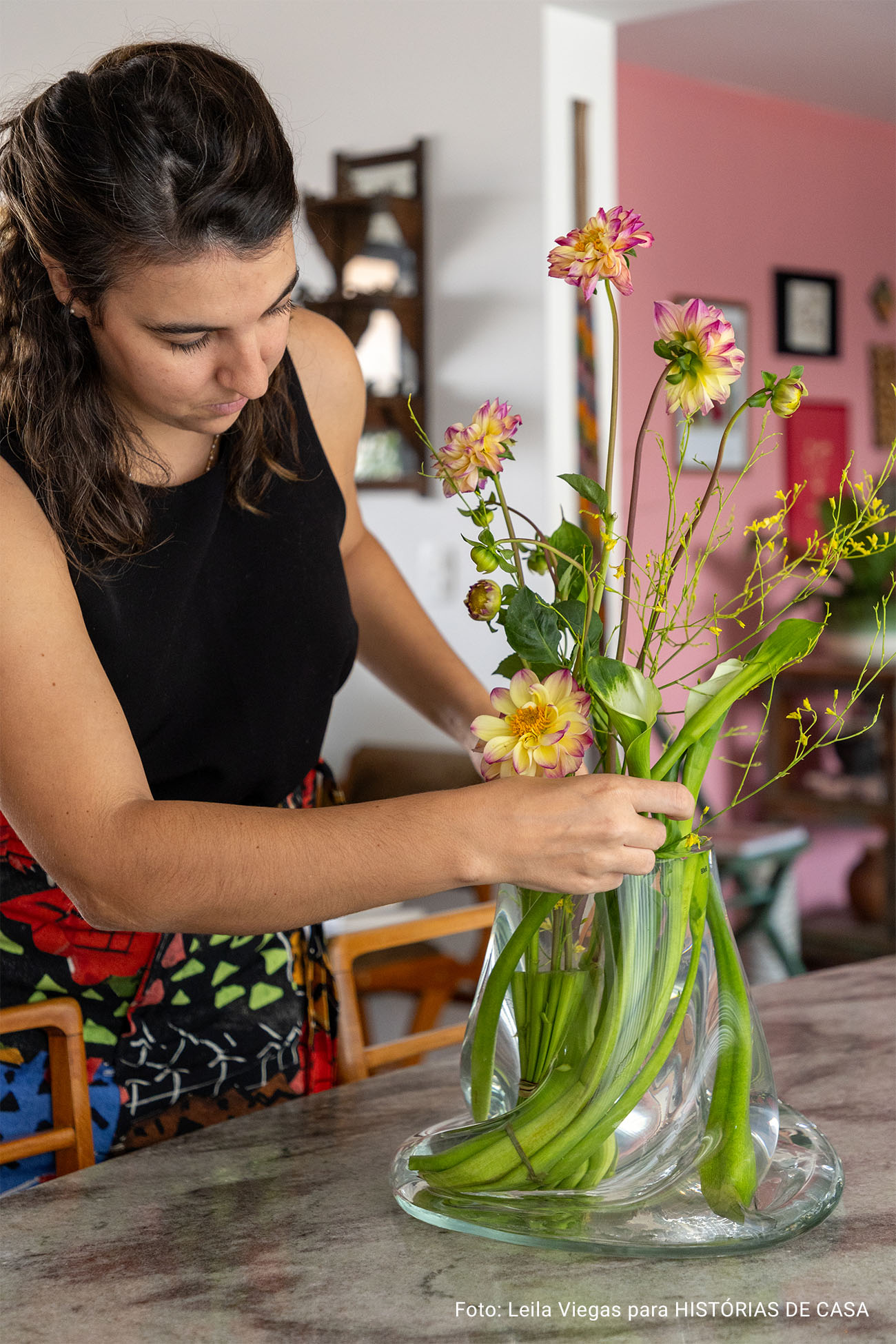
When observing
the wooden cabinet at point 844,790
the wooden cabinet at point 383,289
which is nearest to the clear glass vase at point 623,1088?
the wooden cabinet at point 383,289

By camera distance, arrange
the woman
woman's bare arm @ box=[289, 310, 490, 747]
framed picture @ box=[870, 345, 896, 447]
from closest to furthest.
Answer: the woman < woman's bare arm @ box=[289, 310, 490, 747] < framed picture @ box=[870, 345, 896, 447]

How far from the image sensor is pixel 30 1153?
3.77 feet

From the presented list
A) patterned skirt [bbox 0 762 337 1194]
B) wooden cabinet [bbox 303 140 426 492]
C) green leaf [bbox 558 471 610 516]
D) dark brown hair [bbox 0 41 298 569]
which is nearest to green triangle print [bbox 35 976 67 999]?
patterned skirt [bbox 0 762 337 1194]

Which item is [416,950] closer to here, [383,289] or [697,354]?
[383,289]

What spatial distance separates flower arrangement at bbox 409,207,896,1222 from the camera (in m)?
0.82

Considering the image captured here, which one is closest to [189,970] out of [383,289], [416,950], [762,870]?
[416,950]

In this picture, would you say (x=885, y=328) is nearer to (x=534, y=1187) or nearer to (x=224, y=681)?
(x=224, y=681)

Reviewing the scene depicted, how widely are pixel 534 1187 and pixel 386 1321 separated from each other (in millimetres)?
129

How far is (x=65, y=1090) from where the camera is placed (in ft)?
3.90

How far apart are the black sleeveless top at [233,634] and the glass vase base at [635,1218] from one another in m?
0.53

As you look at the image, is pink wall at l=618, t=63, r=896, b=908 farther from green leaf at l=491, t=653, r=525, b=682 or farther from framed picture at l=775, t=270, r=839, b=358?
green leaf at l=491, t=653, r=525, b=682

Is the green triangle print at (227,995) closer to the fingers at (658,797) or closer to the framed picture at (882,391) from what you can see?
the fingers at (658,797)

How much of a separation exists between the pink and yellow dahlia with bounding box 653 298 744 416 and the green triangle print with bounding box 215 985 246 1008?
2.42 ft

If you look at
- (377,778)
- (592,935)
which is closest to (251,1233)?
(592,935)
